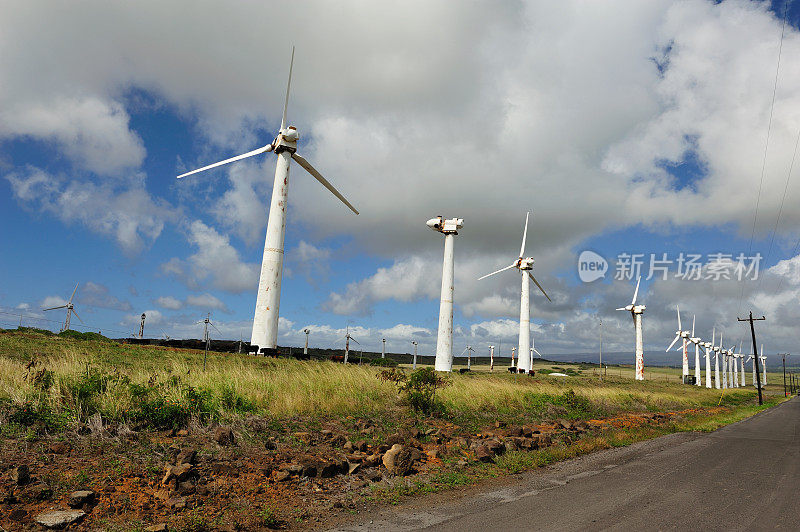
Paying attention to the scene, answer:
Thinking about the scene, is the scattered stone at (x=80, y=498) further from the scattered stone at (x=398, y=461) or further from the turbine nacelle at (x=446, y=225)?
the turbine nacelle at (x=446, y=225)

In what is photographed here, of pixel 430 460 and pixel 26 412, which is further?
pixel 430 460

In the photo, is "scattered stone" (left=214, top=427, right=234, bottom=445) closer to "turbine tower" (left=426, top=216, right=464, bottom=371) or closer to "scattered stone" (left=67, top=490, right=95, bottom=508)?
"scattered stone" (left=67, top=490, right=95, bottom=508)

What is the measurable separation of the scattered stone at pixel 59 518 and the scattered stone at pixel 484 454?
29.5ft

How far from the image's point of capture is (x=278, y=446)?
37.0 feet

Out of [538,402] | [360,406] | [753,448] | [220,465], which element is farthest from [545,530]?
[538,402]

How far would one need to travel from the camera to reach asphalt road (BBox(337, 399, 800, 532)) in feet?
25.9

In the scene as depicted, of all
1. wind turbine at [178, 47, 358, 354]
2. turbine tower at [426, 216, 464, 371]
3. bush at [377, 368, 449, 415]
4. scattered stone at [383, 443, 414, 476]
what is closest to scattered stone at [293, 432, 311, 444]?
scattered stone at [383, 443, 414, 476]

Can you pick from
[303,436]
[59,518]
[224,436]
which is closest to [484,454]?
[303,436]

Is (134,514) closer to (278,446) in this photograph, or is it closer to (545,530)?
(278,446)

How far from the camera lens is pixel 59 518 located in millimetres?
6598

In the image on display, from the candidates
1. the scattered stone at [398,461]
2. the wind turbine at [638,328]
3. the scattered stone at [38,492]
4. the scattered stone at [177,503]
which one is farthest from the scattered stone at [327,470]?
the wind turbine at [638,328]

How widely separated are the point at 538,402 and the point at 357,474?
17555 mm

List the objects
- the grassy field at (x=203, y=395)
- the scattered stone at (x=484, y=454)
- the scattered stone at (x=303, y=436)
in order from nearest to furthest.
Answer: the grassy field at (x=203, y=395), the scattered stone at (x=303, y=436), the scattered stone at (x=484, y=454)

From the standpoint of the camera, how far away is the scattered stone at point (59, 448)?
8953 millimetres
